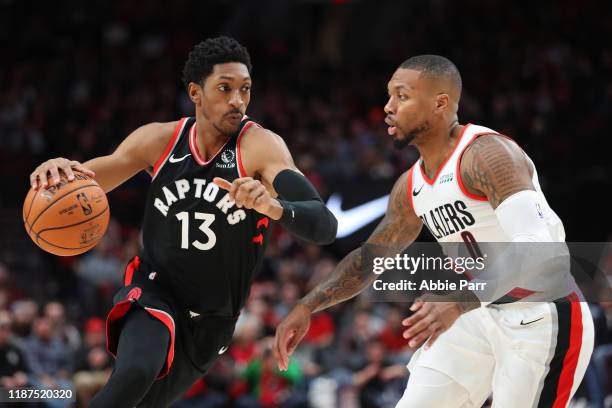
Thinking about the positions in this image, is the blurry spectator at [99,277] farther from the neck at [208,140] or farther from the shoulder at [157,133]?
the neck at [208,140]

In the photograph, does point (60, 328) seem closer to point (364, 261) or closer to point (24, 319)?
point (24, 319)

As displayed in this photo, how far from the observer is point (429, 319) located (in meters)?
4.14

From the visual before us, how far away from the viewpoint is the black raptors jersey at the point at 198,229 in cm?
504

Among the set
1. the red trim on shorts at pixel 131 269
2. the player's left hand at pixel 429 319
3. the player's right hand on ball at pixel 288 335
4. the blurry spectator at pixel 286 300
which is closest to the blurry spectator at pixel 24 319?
the blurry spectator at pixel 286 300

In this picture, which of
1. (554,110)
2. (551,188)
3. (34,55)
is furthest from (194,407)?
(34,55)

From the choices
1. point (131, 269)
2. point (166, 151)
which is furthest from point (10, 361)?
point (166, 151)

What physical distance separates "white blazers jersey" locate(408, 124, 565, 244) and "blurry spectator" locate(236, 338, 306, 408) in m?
4.84

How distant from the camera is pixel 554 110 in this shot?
43.5ft

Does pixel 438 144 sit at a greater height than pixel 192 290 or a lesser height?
greater

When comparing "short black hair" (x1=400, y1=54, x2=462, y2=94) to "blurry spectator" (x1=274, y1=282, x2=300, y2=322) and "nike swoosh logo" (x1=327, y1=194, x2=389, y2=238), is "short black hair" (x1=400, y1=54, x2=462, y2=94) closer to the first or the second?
"blurry spectator" (x1=274, y1=282, x2=300, y2=322)

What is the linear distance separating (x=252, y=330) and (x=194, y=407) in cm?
100

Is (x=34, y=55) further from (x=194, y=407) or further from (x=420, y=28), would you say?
(x=194, y=407)

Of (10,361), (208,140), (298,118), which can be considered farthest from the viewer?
(298,118)

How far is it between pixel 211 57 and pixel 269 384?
16.5 feet
